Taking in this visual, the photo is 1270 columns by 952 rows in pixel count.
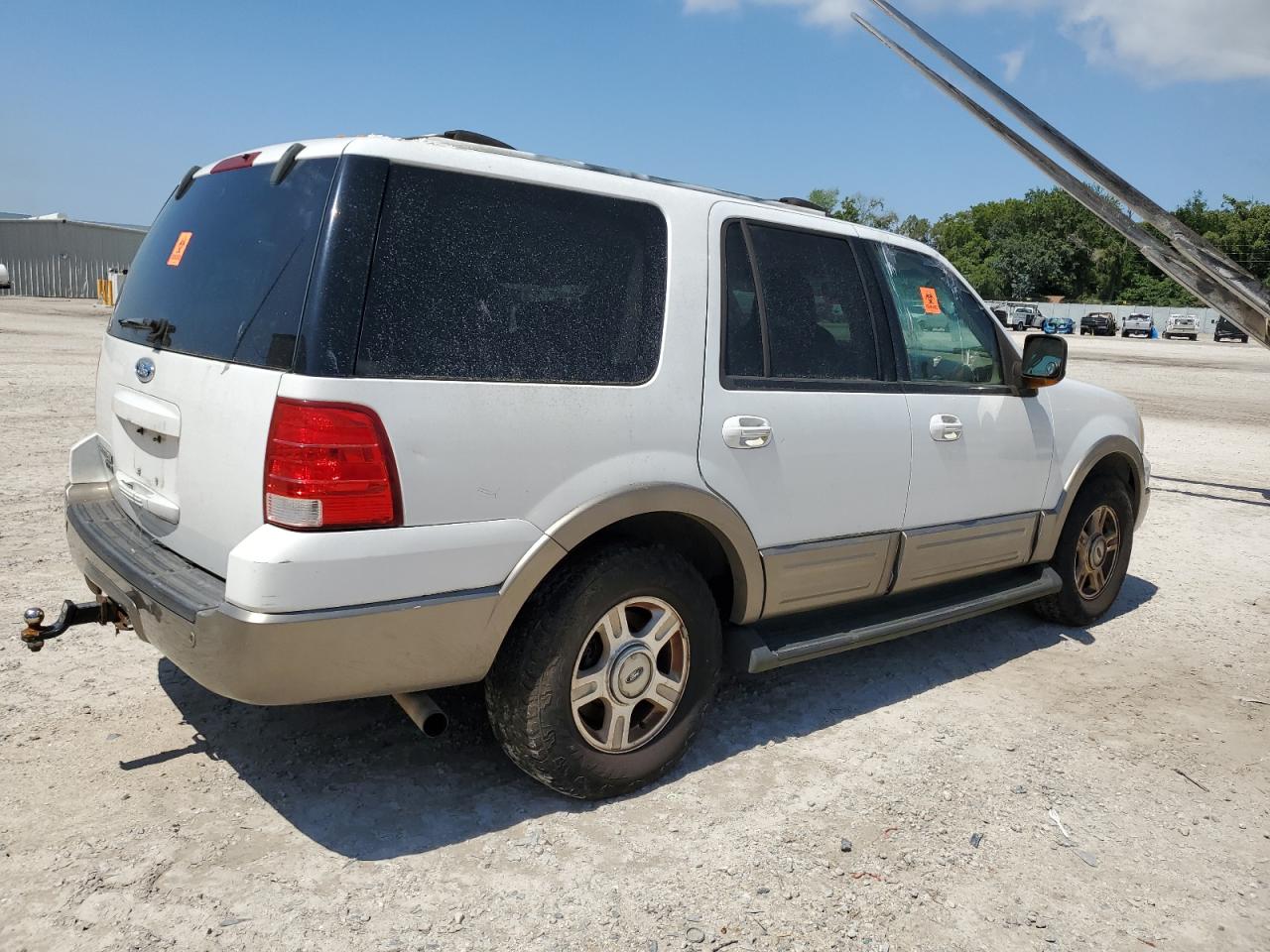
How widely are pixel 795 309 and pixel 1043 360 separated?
1469mm

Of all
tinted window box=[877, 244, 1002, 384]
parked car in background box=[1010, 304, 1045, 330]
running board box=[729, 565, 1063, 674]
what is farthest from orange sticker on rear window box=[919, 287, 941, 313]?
parked car in background box=[1010, 304, 1045, 330]

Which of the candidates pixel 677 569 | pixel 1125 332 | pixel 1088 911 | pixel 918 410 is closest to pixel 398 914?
pixel 677 569

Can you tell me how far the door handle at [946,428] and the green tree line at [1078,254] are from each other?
79.2 metres

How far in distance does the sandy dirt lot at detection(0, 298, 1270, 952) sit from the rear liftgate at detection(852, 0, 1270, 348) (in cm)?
520

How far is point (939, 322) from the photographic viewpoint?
432 centimetres

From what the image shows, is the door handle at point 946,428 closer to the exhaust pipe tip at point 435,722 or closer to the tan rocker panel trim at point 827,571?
the tan rocker panel trim at point 827,571

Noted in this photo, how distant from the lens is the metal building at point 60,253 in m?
37.0

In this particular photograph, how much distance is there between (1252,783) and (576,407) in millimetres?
3019

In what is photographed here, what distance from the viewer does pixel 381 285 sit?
265cm

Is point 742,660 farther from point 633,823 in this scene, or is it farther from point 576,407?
point 576,407

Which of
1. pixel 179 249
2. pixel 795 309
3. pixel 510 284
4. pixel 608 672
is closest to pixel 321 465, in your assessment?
pixel 510 284

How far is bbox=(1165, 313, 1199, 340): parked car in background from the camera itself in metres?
53.7

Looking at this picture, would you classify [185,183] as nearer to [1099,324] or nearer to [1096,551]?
[1096,551]

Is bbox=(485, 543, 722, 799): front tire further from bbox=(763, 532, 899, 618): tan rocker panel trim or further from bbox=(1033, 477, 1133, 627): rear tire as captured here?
bbox=(1033, 477, 1133, 627): rear tire
